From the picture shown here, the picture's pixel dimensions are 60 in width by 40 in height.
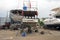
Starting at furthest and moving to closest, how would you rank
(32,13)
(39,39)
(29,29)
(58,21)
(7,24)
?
(7,24) → (58,21) → (32,13) → (29,29) → (39,39)

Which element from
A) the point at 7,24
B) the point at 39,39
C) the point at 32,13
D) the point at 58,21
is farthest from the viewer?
the point at 7,24

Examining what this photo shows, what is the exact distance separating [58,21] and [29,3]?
3.06 metres

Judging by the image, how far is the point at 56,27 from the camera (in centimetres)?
1681

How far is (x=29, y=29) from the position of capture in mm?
13328

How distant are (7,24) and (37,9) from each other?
5.50 m

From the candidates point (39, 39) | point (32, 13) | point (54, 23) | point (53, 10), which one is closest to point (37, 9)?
point (32, 13)

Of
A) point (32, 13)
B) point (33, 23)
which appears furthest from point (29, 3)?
point (33, 23)

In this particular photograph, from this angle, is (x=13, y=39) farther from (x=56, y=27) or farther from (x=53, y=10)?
(x=53, y=10)

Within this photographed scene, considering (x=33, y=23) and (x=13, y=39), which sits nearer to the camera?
(x=13, y=39)

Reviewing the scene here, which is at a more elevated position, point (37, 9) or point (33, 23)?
point (37, 9)

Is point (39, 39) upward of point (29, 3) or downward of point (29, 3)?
downward

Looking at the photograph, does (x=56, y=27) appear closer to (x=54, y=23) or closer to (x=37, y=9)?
(x=54, y=23)

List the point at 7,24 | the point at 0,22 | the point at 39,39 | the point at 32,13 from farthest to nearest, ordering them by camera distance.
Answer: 1. the point at 0,22
2. the point at 7,24
3. the point at 32,13
4. the point at 39,39

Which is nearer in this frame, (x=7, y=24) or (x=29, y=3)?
(x=29, y=3)
